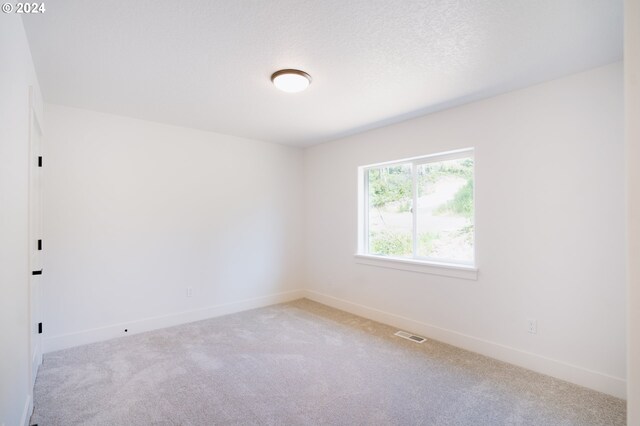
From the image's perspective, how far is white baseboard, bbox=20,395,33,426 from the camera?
6.24 ft

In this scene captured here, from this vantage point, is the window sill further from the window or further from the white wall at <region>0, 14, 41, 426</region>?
the white wall at <region>0, 14, 41, 426</region>

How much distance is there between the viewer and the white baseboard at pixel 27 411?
190 cm

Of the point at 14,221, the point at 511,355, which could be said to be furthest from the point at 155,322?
the point at 511,355

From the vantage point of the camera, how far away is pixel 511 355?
2.86 metres

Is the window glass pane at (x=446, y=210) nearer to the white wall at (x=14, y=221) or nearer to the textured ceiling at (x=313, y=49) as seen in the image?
the textured ceiling at (x=313, y=49)

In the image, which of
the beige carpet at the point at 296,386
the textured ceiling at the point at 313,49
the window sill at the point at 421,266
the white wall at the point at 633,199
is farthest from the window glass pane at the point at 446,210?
the white wall at the point at 633,199

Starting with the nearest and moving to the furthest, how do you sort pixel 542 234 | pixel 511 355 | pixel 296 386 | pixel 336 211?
pixel 296 386, pixel 542 234, pixel 511 355, pixel 336 211

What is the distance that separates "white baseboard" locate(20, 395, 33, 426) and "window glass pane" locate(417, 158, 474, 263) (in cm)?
362

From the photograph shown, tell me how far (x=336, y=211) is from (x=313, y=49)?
2.78 m

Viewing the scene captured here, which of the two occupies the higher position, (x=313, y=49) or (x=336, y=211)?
(x=313, y=49)

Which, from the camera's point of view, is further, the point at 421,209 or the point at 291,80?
the point at 421,209

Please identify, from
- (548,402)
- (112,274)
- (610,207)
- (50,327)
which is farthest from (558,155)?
(50,327)

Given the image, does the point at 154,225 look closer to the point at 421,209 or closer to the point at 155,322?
the point at 155,322

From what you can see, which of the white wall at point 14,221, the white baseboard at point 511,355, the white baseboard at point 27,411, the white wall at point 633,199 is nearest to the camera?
the white wall at point 633,199
